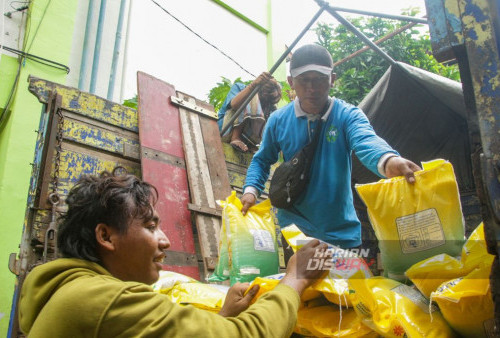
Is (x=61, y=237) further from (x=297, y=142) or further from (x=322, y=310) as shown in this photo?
(x=297, y=142)

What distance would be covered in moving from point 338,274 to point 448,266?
355 millimetres

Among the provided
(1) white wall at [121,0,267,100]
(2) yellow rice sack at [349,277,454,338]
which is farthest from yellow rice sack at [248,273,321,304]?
(1) white wall at [121,0,267,100]

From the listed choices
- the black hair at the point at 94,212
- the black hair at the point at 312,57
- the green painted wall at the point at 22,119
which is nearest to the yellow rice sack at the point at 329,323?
the black hair at the point at 94,212

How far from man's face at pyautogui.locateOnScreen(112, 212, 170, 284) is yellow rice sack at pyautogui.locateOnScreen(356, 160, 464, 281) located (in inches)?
32.6

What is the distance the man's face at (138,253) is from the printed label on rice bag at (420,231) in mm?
854

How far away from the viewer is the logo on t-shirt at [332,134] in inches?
89.3

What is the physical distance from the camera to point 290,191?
7.32ft

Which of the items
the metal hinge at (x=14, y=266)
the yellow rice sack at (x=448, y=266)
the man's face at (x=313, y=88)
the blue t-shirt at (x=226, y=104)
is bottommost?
the metal hinge at (x=14, y=266)

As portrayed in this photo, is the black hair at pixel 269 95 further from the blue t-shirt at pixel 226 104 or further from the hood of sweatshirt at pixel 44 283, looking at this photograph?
the hood of sweatshirt at pixel 44 283

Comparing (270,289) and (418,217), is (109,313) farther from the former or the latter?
(418,217)

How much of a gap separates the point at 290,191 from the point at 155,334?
140 centimetres

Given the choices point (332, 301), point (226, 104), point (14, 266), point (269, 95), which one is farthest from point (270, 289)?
point (269, 95)

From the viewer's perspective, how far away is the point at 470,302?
111cm

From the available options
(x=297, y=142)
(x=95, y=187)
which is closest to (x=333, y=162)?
(x=297, y=142)
